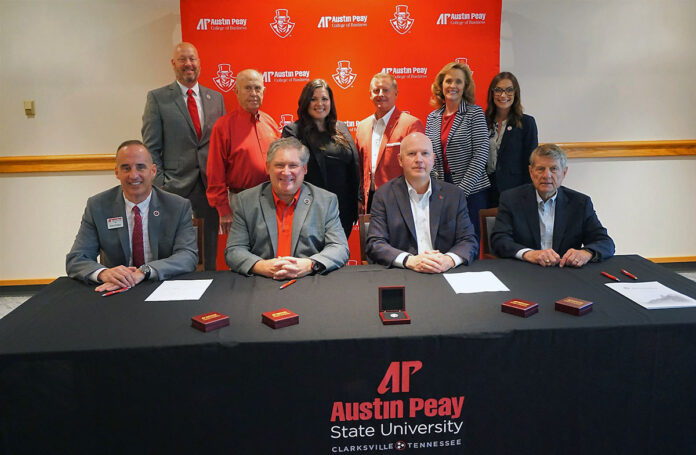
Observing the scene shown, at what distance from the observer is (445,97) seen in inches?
131

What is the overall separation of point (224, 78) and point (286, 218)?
1.82 meters

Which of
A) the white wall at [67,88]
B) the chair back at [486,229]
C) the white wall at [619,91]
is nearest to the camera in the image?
the chair back at [486,229]

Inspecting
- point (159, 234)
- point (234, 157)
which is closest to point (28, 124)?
point (234, 157)

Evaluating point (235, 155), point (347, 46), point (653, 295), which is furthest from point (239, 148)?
point (653, 295)

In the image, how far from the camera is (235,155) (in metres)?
3.13

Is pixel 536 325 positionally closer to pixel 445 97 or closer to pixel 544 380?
pixel 544 380

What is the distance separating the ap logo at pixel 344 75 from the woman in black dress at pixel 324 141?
0.84 m

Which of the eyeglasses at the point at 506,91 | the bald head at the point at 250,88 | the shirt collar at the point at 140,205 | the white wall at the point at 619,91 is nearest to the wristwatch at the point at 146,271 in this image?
the shirt collar at the point at 140,205

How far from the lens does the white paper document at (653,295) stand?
1.72 m

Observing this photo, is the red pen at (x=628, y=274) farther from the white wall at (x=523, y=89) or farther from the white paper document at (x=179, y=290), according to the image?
the white wall at (x=523, y=89)

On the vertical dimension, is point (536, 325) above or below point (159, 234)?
below

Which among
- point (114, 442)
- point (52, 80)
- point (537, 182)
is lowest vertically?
point (114, 442)

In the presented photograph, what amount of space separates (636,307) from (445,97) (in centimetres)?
202

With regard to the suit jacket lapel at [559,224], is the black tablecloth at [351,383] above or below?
below
